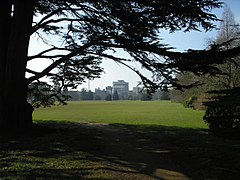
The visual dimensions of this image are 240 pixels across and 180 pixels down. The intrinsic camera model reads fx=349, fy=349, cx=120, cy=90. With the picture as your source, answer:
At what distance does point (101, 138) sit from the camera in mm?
11570

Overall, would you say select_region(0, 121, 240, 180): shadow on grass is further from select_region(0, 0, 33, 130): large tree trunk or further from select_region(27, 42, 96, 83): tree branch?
select_region(27, 42, 96, 83): tree branch

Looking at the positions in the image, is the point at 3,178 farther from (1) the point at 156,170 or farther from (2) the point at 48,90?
(2) the point at 48,90

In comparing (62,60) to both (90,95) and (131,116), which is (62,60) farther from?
(90,95)

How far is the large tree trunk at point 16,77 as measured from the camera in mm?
12766

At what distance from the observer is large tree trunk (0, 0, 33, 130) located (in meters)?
12.8

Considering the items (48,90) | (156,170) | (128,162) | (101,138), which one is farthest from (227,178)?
(48,90)

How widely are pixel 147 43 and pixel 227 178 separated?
6.06 m

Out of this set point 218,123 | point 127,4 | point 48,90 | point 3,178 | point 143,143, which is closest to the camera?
point 3,178

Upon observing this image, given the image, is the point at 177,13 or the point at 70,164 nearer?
the point at 70,164

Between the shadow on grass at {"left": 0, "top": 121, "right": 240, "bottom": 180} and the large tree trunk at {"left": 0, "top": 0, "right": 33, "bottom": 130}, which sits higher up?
the large tree trunk at {"left": 0, "top": 0, "right": 33, "bottom": 130}

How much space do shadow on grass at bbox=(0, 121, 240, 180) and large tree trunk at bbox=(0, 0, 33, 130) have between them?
5.98 feet

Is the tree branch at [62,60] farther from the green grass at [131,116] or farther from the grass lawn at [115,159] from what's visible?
the green grass at [131,116]

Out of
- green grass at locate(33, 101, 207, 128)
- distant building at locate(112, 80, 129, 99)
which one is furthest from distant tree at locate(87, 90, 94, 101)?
green grass at locate(33, 101, 207, 128)

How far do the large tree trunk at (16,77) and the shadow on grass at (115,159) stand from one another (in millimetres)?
1823
